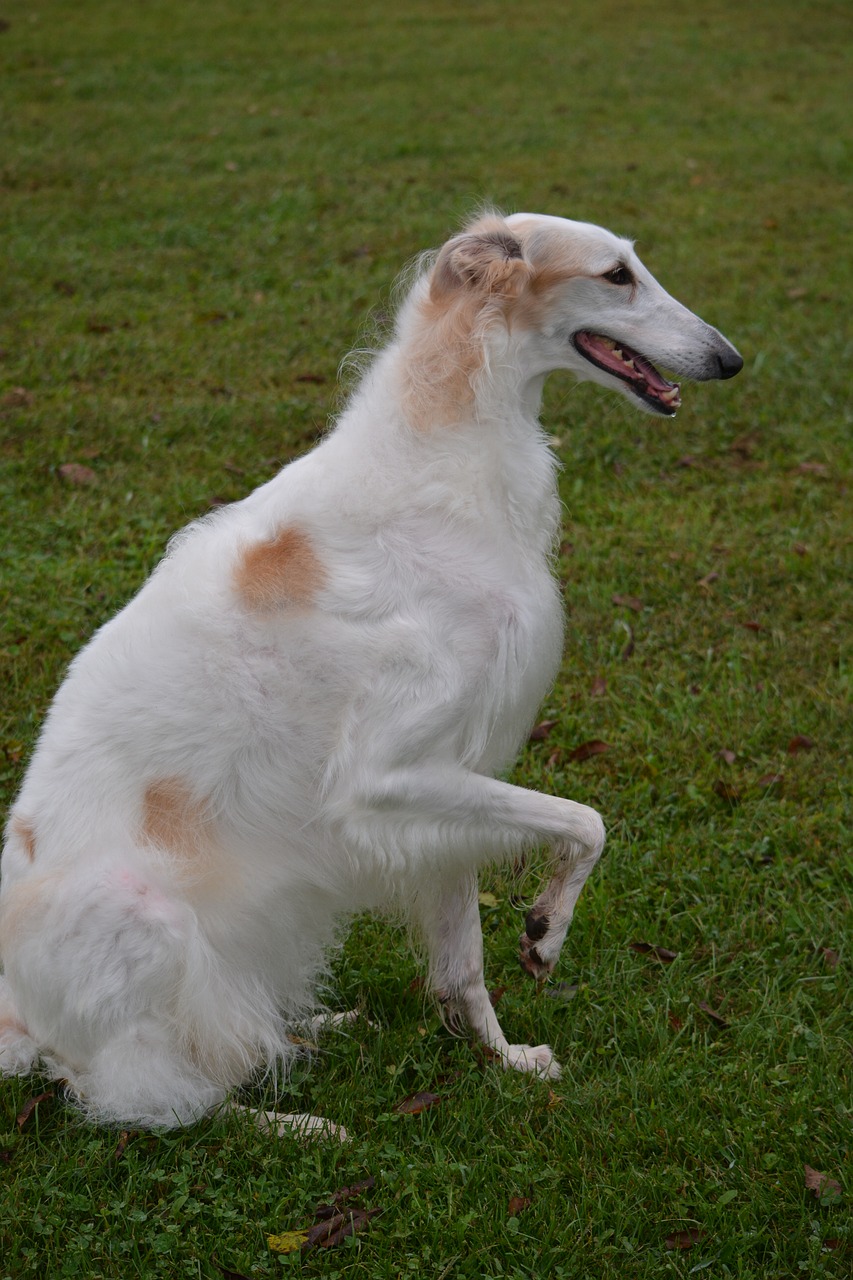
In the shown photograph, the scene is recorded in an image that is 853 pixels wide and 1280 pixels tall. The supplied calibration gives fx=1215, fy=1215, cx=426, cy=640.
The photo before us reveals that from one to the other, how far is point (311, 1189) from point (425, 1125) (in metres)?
0.34

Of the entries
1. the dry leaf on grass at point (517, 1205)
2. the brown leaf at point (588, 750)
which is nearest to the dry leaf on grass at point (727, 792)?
the brown leaf at point (588, 750)

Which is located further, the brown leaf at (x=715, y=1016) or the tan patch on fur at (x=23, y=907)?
the brown leaf at (x=715, y=1016)

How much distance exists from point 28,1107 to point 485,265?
242cm

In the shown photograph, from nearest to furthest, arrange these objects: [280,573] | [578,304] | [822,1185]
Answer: [822,1185] → [280,573] → [578,304]

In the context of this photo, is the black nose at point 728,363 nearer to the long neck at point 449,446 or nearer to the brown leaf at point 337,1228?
the long neck at point 449,446

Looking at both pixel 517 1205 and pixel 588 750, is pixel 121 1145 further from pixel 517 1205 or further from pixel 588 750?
pixel 588 750

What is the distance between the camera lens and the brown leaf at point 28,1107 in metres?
3.03

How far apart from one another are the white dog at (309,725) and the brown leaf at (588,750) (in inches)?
49.5

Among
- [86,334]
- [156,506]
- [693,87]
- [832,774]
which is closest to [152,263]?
[86,334]

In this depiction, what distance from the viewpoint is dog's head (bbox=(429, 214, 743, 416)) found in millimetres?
3125

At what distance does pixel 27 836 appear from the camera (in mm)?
2988

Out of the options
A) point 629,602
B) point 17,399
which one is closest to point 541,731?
point 629,602

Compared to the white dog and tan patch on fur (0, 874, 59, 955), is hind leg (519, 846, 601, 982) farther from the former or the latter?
tan patch on fur (0, 874, 59, 955)

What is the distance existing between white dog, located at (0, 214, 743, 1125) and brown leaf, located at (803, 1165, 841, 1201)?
78cm
